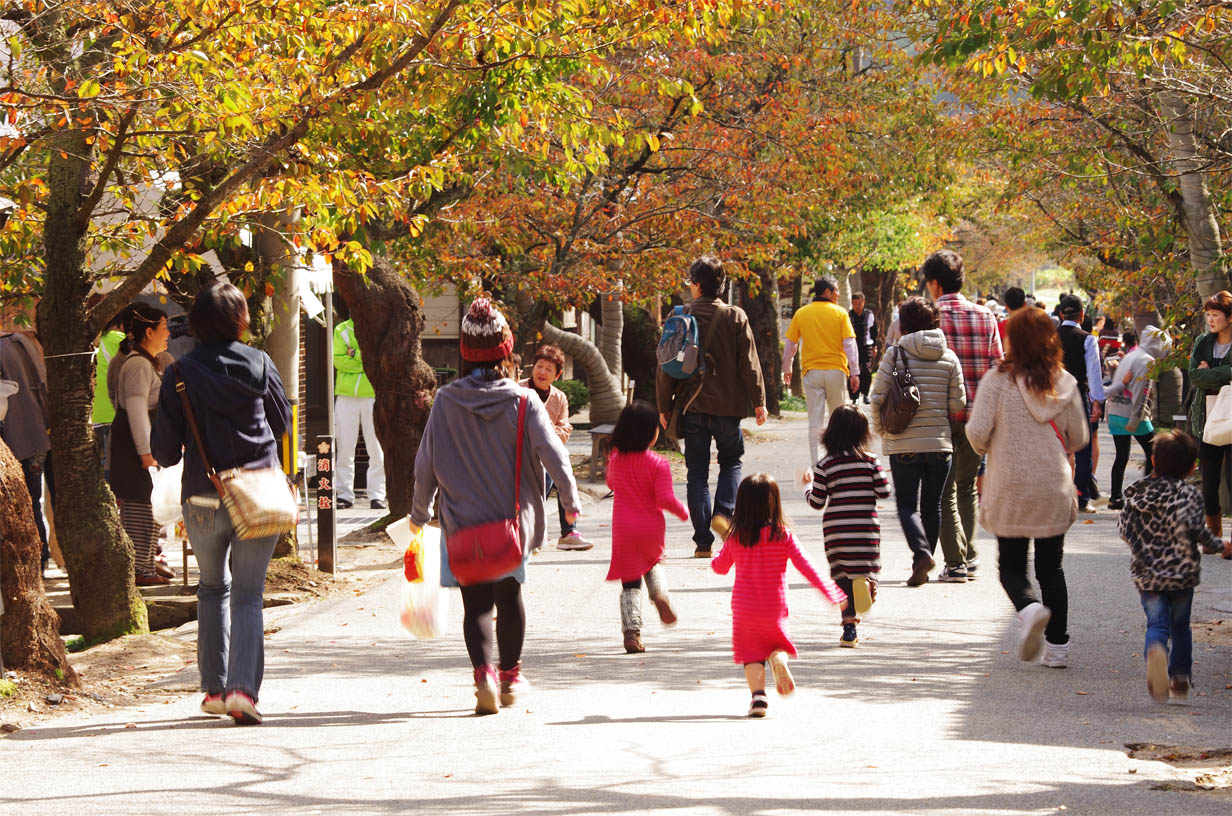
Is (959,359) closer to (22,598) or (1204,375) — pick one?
(1204,375)

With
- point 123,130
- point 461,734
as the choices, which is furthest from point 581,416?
point 461,734

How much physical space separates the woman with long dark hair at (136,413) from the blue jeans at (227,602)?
376 cm

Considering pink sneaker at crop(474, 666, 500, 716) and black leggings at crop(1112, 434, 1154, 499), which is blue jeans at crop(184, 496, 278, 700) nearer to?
pink sneaker at crop(474, 666, 500, 716)

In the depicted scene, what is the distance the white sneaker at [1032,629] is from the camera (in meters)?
7.29

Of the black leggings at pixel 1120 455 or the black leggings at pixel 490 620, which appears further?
the black leggings at pixel 1120 455

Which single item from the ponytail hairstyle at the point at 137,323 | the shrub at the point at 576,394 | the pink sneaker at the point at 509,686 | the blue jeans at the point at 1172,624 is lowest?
the pink sneaker at the point at 509,686

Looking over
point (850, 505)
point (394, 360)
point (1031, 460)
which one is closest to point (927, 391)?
point (850, 505)

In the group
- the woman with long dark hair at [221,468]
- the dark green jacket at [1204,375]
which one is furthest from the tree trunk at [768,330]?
the woman with long dark hair at [221,468]

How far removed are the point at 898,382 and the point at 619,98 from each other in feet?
27.7

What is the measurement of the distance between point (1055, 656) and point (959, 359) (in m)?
2.84

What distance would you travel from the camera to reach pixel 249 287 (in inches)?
421

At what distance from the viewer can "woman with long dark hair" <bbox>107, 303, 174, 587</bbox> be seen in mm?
10227

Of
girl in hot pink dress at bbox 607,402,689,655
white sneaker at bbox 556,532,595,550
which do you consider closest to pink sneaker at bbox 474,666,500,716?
girl in hot pink dress at bbox 607,402,689,655

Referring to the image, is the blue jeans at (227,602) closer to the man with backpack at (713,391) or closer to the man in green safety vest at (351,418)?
the man with backpack at (713,391)
